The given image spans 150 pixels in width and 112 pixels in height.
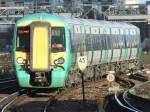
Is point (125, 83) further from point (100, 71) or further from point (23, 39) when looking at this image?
point (23, 39)

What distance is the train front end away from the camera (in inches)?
844

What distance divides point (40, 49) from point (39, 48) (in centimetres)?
5

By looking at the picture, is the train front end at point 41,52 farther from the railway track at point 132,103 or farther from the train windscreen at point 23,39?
the railway track at point 132,103

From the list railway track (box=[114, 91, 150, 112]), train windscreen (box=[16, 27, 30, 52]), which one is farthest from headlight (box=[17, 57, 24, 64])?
railway track (box=[114, 91, 150, 112])

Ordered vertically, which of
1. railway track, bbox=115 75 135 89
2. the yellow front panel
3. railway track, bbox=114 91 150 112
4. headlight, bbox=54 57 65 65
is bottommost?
railway track, bbox=115 75 135 89

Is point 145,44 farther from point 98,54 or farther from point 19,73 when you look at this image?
point 19,73

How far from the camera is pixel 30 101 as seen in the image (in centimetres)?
2106

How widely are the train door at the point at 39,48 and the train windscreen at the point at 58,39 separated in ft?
1.10

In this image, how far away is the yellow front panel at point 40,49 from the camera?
21.4 metres

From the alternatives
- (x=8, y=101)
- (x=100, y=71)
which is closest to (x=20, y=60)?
(x=8, y=101)

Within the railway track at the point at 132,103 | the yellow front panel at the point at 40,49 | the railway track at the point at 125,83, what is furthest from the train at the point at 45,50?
the railway track at the point at 125,83

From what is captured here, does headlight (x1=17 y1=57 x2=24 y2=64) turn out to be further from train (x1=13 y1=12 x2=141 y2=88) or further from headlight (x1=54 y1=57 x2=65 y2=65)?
headlight (x1=54 y1=57 x2=65 y2=65)

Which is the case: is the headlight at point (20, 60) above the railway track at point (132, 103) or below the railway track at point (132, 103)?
above

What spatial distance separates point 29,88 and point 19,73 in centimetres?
76
